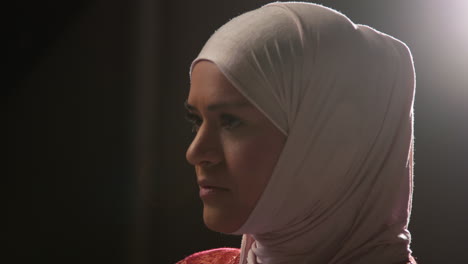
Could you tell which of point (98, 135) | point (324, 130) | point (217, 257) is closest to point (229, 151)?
point (324, 130)

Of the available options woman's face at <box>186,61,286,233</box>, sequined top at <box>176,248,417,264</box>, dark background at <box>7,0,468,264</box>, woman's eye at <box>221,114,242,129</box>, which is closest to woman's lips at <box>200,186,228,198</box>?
woman's face at <box>186,61,286,233</box>

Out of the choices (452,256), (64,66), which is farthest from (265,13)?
(64,66)

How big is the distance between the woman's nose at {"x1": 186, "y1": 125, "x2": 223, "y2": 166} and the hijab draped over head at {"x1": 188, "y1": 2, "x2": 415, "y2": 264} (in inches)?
4.6

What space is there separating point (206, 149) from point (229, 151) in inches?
1.9

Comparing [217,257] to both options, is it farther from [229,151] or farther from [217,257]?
[229,151]

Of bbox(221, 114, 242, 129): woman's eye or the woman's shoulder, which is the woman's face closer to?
bbox(221, 114, 242, 129): woman's eye

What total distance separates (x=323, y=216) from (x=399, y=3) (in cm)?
95

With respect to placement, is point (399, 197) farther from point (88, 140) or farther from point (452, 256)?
point (88, 140)

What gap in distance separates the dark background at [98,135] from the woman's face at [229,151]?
1044mm

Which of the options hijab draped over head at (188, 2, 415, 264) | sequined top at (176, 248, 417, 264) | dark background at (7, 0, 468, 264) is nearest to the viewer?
hijab draped over head at (188, 2, 415, 264)

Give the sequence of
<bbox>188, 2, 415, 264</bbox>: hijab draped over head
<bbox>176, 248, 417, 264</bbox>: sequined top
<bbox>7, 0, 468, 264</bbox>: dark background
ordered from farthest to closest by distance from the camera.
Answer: <bbox>7, 0, 468, 264</bbox>: dark background → <bbox>176, 248, 417, 264</bbox>: sequined top → <bbox>188, 2, 415, 264</bbox>: hijab draped over head

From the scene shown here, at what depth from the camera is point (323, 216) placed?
1.34 m

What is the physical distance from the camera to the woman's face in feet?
4.29

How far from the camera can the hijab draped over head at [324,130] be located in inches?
51.2
